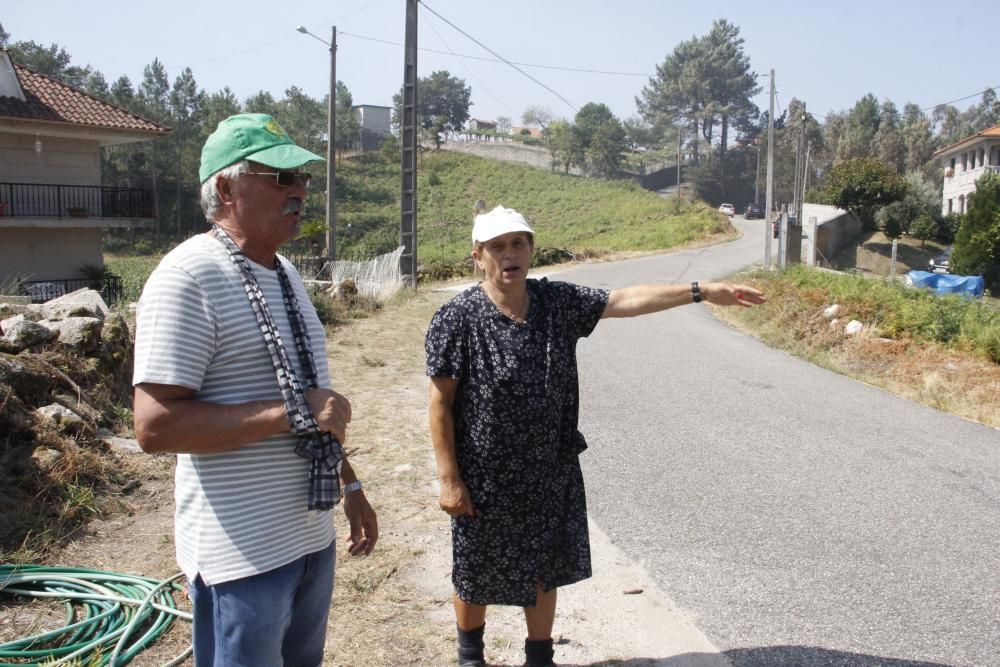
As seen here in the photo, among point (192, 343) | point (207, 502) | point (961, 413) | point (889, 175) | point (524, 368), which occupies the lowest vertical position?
point (961, 413)

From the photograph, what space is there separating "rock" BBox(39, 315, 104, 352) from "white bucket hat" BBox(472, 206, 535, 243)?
5.21 meters

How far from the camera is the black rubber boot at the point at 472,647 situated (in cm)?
321

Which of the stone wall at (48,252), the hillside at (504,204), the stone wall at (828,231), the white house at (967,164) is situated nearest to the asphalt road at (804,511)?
the stone wall at (48,252)

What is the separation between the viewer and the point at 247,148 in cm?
213

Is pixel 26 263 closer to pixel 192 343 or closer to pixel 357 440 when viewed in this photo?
pixel 357 440

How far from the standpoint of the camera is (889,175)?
42.8 meters

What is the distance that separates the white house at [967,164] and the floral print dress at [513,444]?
4682cm

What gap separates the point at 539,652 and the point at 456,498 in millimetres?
732

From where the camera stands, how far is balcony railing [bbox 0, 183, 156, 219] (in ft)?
67.0

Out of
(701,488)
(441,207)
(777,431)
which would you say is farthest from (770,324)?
(441,207)

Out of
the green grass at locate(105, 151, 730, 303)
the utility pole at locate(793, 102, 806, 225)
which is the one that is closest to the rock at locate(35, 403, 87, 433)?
the green grass at locate(105, 151, 730, 303)

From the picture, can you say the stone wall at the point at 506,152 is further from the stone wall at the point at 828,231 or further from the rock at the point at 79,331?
the rock at the point at 79,331

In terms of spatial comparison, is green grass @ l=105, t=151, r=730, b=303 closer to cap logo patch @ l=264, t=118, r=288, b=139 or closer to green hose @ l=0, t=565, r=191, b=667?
green hose @ l=0, t=565, r=191, b=667

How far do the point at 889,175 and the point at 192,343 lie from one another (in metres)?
46.5
